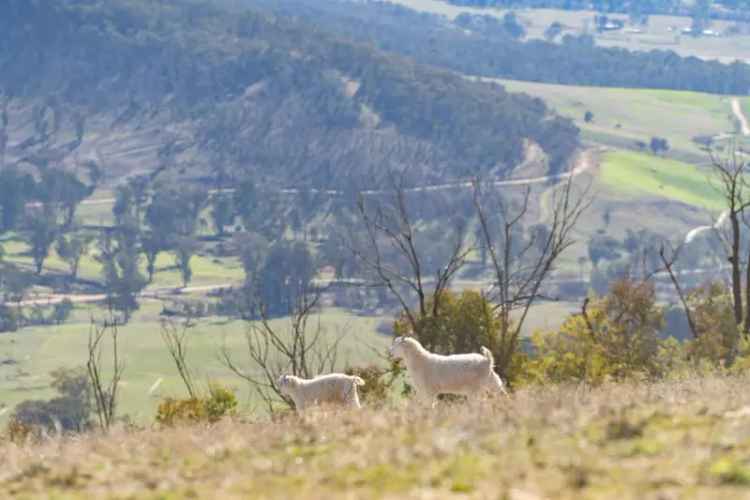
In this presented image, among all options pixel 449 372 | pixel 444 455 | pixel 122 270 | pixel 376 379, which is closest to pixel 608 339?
pixel 376 379

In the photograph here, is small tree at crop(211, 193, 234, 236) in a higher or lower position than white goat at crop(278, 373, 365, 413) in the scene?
lower

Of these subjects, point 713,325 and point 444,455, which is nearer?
point 444,455

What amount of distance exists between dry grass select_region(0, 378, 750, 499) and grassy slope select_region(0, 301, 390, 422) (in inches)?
3233

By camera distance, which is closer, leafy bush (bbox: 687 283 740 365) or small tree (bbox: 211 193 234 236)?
leafy bush (bbox: 687 283 740 365)

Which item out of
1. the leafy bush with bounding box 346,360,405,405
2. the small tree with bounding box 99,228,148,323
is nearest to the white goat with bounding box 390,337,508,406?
the leafy bush with bounding box 346,360,405,405

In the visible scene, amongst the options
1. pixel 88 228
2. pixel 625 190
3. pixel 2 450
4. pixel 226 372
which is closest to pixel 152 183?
pixel 88 228

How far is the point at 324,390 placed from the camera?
17.4 metres

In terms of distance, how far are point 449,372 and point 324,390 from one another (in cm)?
146

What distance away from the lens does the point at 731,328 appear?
111ft

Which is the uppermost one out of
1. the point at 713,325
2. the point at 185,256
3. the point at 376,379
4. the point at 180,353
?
the point at 376,379

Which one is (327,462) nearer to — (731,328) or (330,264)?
(731,328)

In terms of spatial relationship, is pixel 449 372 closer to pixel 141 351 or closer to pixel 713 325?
pixel 713 325

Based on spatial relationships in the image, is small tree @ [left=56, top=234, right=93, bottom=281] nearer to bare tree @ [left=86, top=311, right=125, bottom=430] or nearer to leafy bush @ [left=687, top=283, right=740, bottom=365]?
bare tree @ [left=86, top=311, right=125, bottom=430]

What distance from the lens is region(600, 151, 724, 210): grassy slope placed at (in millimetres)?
177000
